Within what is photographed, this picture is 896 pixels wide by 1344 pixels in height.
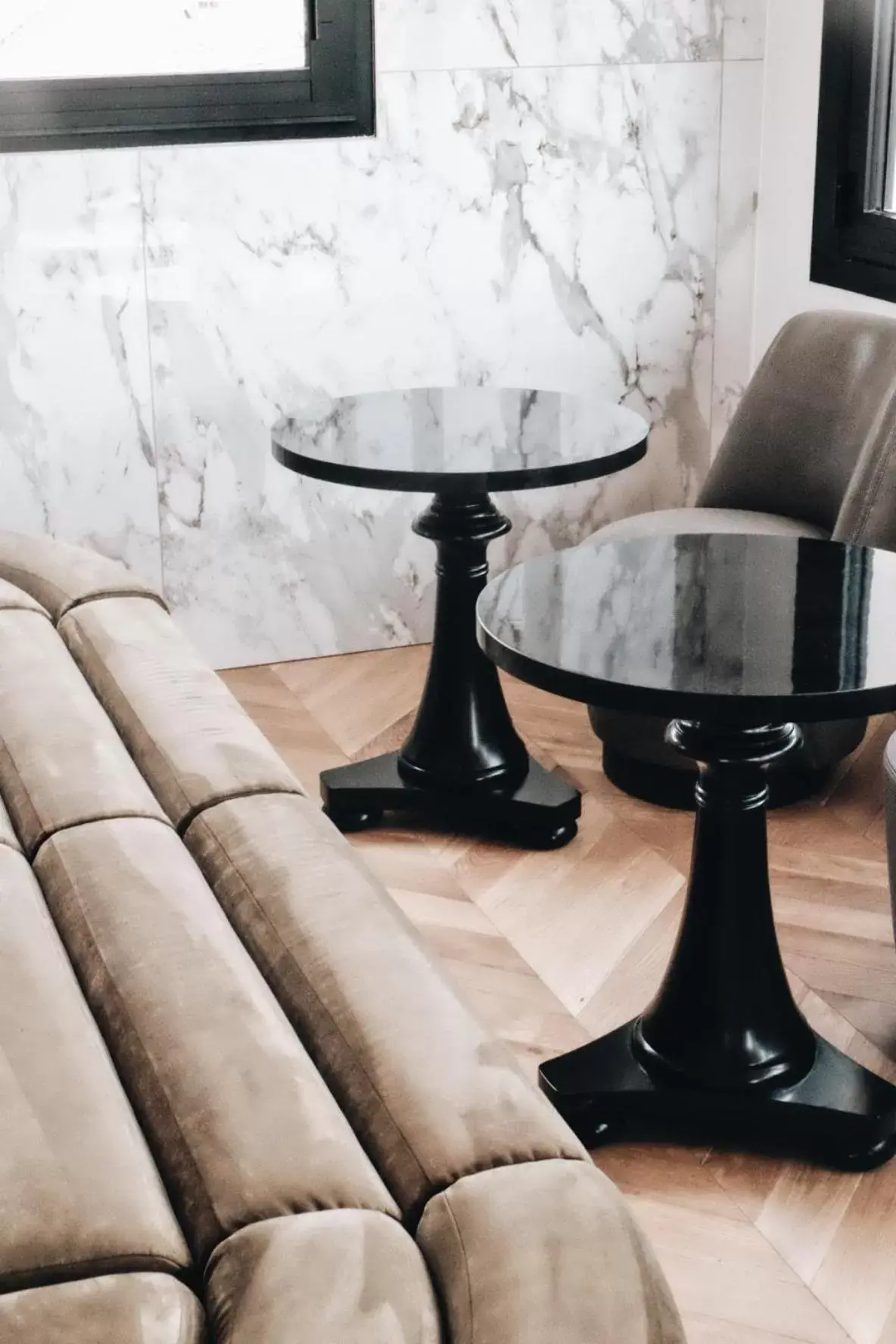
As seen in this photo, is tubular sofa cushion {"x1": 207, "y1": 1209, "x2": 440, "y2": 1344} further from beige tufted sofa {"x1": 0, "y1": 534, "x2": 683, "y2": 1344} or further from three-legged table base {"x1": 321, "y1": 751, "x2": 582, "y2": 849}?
three-legged table base {"x1": 321, "y1": 751, "x2": 582, "y2": 849}

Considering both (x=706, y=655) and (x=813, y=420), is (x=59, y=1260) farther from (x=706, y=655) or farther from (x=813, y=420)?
(x=813, y=420)

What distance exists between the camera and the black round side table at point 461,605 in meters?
2.84

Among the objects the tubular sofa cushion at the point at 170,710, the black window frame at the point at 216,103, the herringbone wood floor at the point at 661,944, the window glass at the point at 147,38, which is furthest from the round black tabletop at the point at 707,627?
the window glass at the point at 147,38

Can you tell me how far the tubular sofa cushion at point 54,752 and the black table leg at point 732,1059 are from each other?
0.71 meters

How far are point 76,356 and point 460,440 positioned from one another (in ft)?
3.58

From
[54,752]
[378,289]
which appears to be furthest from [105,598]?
[378,289]

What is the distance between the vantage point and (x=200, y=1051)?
44.4 inches

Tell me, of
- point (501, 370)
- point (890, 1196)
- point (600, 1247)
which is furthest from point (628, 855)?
point (600, 1247)

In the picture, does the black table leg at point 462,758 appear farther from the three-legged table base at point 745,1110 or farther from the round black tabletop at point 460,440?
the three-legged table base at point 745,1110

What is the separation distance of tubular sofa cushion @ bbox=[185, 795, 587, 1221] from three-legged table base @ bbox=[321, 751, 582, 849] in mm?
1434

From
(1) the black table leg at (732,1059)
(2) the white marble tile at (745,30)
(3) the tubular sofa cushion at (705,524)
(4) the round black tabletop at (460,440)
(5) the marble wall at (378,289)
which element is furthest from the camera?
(2) the white marble tile at (745,30)

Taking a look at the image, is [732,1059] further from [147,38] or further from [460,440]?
[147,38]

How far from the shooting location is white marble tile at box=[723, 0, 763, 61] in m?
3.91

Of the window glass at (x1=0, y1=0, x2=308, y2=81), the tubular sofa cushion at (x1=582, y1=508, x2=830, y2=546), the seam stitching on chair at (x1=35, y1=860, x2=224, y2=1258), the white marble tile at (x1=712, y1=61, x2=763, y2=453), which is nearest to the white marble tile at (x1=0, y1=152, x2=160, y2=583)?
the window glass at (x1=0, y1=0, x2=308, y2=81)
